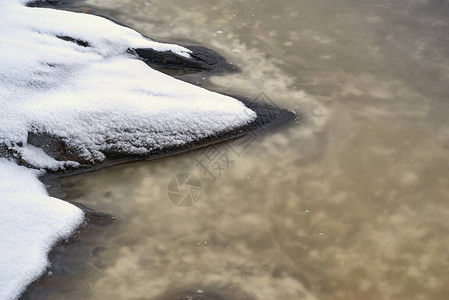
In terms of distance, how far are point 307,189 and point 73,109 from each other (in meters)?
1.35

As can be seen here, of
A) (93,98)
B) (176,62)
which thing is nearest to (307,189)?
(93,98)

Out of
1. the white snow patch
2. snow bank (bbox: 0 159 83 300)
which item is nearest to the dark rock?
the white snow patch

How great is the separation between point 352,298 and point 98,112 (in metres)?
1.68

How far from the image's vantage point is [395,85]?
3.67 metres

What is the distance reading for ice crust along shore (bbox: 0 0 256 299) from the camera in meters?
2.73

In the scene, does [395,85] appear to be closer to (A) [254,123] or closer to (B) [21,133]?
(A) [254,123]

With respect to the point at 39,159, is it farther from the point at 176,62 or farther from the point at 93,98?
the point at 176,62

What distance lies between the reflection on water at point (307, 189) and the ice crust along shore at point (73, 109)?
16cm

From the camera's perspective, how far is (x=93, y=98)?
3242mm

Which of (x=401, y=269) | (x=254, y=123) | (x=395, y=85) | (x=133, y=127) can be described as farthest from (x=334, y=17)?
(x=401, y=269)

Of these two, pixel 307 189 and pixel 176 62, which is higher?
pixel 176 62

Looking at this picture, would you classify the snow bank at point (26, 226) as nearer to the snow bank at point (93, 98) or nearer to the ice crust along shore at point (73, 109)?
the ice crust along shore at point (73, 109)

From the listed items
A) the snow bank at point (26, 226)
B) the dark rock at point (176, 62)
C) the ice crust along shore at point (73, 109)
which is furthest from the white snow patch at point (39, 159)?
Answer: the dark rock at point (176, 62)

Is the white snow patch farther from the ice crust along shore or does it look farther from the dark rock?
the dark rock
